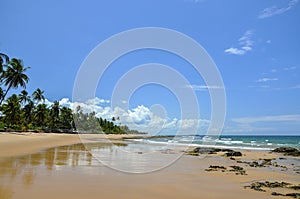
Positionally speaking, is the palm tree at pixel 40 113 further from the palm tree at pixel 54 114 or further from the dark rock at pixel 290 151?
the dark rock at pixel 290 151

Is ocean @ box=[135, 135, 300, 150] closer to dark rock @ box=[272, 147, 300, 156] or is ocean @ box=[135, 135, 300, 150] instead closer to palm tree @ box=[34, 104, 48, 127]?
dark rock @ box=[272, 147, 300, 156]

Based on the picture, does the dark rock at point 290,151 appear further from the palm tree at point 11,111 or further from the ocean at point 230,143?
the palm tree at point 11,111

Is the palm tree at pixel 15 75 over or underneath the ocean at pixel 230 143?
over

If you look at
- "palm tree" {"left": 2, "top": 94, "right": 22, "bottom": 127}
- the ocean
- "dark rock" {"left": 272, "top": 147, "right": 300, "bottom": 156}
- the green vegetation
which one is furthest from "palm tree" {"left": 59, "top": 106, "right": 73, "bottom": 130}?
"dark rock" {"left": 272, "top": 147, "right": 300, "bottom": 156}

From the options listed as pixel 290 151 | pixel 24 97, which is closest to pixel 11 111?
pixel 24 97

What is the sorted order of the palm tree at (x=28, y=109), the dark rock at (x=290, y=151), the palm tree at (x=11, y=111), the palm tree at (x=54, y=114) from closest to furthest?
the dark rock at (x=290, y=151) → the palm tree at (x=11, y=111) → the palm tree at (x=28, y=109) → the palm tree at (x=54, y=114)

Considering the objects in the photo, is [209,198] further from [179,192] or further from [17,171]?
[17,171]

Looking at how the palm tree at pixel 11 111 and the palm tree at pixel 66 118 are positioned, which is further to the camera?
the palm tree at pixel 66 118

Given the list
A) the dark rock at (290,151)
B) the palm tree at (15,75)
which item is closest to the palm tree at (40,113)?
the palm tree at (15,75)

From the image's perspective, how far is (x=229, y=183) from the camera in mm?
10875

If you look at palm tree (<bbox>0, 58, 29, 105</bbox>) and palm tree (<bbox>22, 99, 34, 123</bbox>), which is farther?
palm tree (<bbox>22, 99, 34, 123</bbox>)

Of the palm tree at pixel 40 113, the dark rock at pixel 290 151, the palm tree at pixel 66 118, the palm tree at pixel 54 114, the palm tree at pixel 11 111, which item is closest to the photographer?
the dark rock at pixel 290 151

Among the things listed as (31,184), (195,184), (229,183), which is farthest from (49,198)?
(229,183)

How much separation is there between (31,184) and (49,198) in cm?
169
